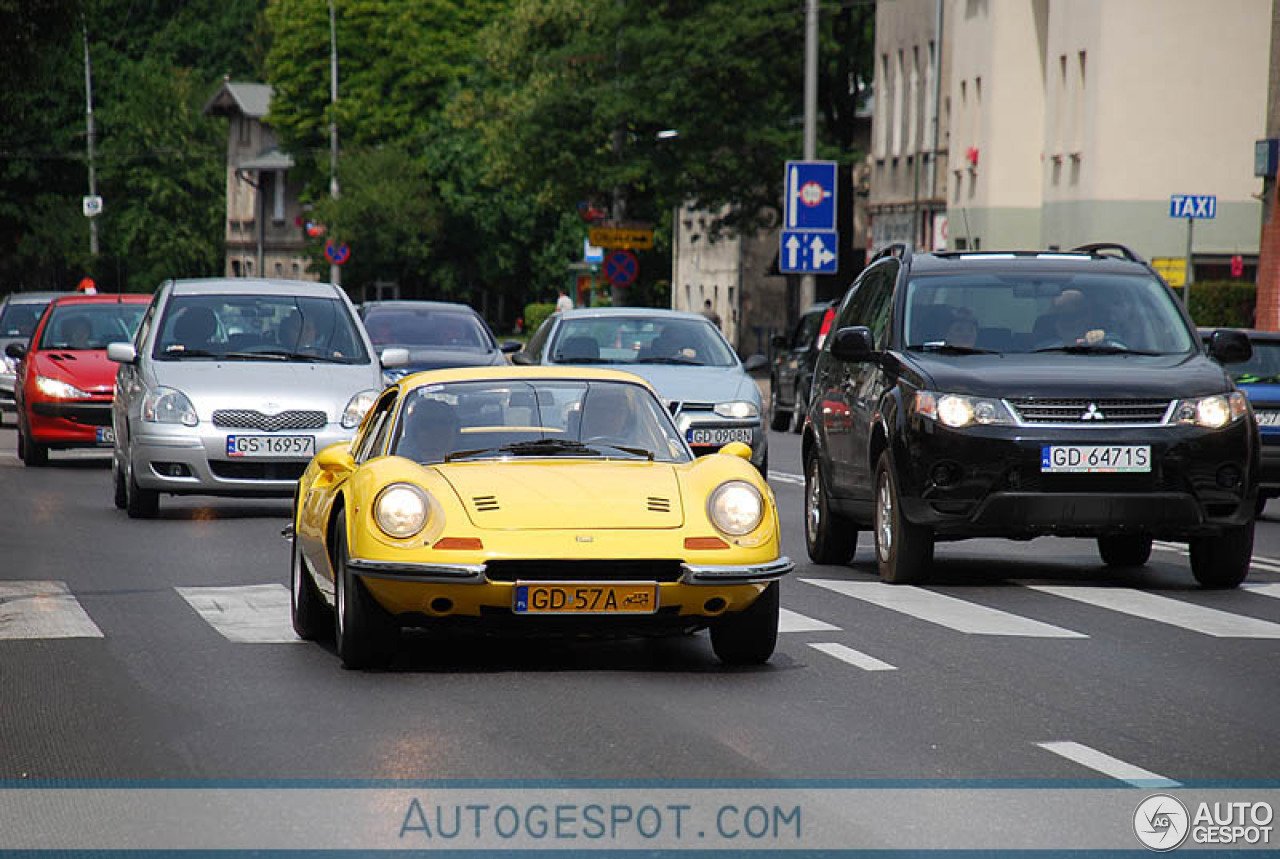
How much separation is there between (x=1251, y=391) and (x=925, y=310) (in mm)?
7021

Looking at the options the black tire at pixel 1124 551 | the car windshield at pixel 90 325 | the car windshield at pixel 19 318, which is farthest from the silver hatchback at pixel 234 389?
the car windshield at pixel 19 318

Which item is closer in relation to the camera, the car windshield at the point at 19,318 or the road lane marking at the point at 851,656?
the road lane marking at the point at 851,656

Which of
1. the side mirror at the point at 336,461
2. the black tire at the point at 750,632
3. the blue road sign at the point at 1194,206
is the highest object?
the blue road sign at the point at 1194,206

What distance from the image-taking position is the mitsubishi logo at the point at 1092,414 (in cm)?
1368

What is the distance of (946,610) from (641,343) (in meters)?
10.2

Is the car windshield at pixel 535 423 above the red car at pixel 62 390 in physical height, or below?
above

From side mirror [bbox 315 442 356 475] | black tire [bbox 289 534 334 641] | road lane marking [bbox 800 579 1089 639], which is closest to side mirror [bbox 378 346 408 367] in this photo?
road lane marking [bbox 800 579 1089 639]

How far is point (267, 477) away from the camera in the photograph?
18.5 meters

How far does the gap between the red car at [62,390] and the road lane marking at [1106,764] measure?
16.8 meters

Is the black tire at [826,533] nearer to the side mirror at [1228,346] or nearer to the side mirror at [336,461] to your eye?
the side mirror at [1228,346]

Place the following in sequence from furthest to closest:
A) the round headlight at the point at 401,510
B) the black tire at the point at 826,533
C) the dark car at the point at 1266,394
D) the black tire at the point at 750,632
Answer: the dark car at the point at 1266,394
the black tire at the point at 826,533
the black tire at the point at 750,632
the round headlight at the point at 401,510

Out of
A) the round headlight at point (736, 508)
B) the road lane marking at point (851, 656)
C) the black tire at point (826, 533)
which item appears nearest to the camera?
the round headlight at point (736, 508)

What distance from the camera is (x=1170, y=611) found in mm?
13047

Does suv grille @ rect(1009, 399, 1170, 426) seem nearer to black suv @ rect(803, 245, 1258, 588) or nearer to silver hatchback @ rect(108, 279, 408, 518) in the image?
black suv @ rect(803, 245, 1258, 588)
